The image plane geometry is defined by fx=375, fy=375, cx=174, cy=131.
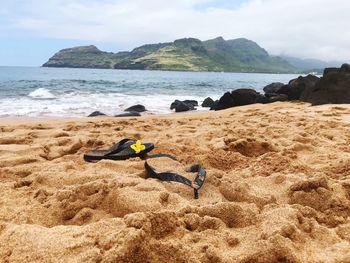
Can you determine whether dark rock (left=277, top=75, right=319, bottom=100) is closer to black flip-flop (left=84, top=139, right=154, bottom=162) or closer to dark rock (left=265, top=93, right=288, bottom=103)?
dark rock (left=265, top=93, right=288, bottom=103)

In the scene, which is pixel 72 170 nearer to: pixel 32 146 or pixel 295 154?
pixel 32 146

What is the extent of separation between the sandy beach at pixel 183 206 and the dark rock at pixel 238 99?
8620 millimetres

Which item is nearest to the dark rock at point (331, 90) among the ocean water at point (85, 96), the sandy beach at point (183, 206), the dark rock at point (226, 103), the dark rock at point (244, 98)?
the dark rock at point (244, 98)

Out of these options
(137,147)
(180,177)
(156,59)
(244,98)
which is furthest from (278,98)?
(156,59)

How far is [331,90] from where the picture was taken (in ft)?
36.2

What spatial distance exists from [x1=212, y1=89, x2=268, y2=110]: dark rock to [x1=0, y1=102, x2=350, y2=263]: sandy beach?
28.3 ft

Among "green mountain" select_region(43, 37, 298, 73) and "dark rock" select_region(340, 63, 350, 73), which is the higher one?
"dark rock" select_region(340, 63, 350, 73)

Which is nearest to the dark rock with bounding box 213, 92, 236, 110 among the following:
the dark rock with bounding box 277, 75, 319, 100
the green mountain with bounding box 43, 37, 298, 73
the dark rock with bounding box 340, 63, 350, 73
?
the dark rock with bounding box 277, 75, 319, 100

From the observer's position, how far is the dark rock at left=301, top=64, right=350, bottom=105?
10.7m

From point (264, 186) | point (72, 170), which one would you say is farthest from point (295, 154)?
point (72, 170)

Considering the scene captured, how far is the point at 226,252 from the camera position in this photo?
183 cm

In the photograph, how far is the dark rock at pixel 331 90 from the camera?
10.7 m

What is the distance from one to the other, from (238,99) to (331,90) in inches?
129

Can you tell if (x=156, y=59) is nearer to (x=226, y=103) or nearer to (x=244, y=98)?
(x=244, y=98)
